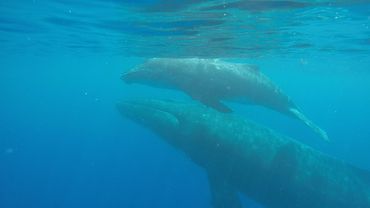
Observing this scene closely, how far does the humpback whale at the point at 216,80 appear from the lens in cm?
1695

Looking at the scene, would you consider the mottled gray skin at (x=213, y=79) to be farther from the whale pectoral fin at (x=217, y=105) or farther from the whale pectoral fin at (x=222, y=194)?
the whale pectoral fin at (x=222, y=194)

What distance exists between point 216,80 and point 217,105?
241cm

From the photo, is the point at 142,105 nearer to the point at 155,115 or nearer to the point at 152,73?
the point at 155,115

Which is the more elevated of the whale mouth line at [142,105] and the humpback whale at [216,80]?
the humpback whale at [216,80]

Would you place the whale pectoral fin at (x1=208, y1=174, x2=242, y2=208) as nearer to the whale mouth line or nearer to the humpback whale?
the whale mouth line

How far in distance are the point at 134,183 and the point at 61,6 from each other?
2336cm

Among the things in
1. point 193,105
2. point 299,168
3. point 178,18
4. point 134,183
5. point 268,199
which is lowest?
point 134,183

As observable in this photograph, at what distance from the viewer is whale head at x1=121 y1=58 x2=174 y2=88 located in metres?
17.3

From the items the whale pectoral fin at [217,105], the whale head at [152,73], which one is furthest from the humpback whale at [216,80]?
the whale pectoral fin at [217,105]

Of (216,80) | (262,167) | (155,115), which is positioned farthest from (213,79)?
(262,167)

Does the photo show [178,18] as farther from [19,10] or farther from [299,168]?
[299,168]

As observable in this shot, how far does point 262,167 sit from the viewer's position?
1398cm

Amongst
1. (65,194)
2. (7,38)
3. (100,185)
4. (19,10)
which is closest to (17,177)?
(65,194)

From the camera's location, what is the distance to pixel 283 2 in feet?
42.6
